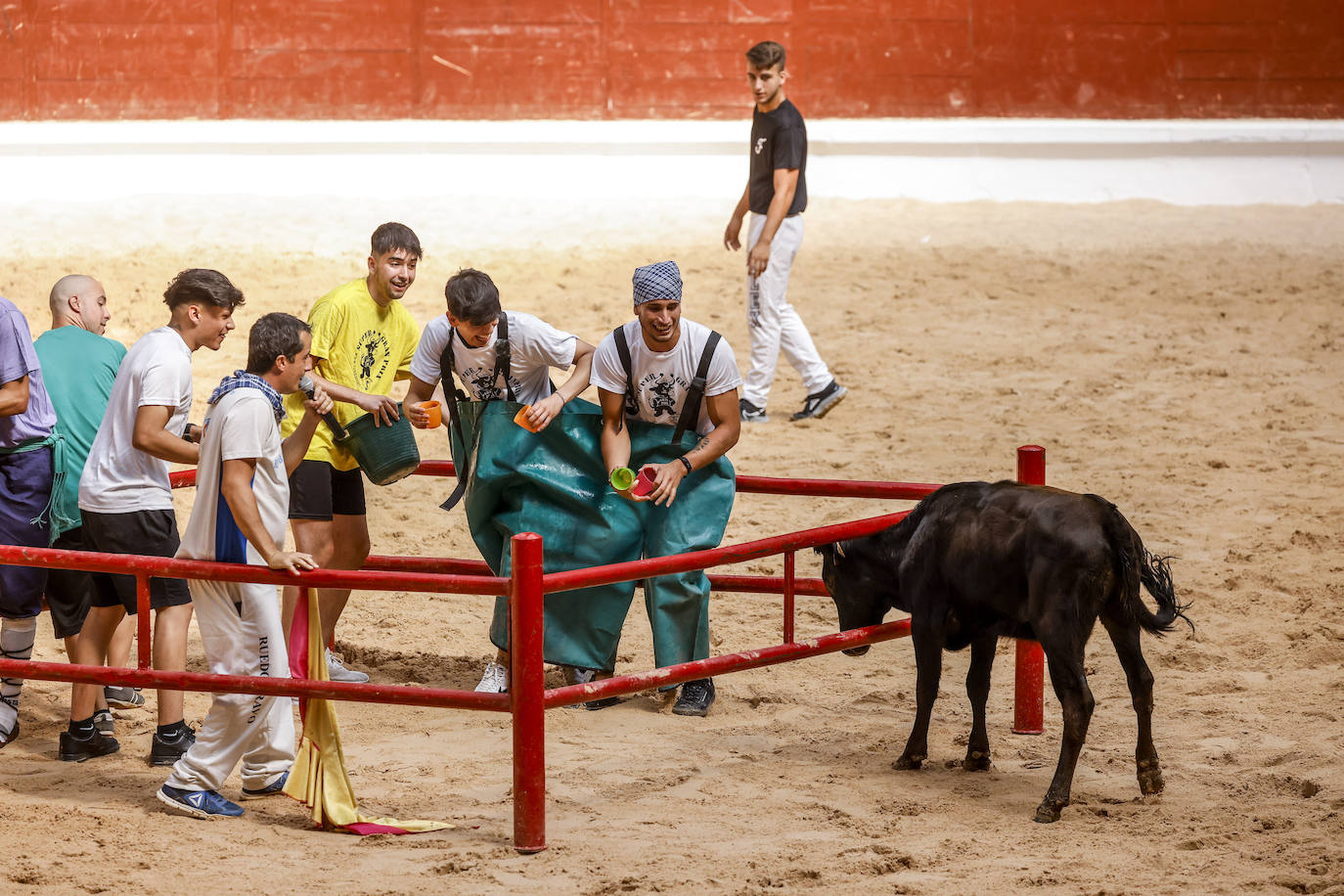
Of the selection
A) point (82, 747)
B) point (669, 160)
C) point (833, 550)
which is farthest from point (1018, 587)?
point (669, 160)

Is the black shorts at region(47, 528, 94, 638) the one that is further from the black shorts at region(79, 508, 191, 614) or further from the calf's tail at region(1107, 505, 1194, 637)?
the calf's tail at region(1107, 505, 1194, 637)

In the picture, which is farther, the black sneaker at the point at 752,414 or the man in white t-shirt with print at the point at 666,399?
the black sneaker at the point at 752,414

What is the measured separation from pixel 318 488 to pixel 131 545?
2.92 ft

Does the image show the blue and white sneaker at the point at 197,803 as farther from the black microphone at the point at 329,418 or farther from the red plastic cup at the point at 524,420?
the red plastic cup at the point at 524,420

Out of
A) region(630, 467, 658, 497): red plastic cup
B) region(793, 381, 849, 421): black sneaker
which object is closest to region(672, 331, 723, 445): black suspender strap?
region(630, 467, 658, 497): red plastic cup

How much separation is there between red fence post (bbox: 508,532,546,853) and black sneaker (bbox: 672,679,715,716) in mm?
1481

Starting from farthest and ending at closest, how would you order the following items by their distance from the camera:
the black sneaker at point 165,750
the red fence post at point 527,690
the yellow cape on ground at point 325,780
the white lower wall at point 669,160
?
the white lower wall at point 669,160, the black sneaker at point 165,750, the yellow cape on ground at point 325,780, the red fence post at point 527,690

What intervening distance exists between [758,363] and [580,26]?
6775 millimetres

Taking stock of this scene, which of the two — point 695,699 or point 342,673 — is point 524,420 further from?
point 342,673

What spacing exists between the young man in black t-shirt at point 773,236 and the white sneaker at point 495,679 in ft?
12.5

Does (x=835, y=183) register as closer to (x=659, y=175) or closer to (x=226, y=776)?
(x=659, y=175)

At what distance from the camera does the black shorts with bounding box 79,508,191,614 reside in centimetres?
510

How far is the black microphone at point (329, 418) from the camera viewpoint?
16.5 feet

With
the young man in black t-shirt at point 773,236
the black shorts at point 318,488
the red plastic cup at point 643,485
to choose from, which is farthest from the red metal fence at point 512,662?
the young man in black t-shirt at point 773,236
